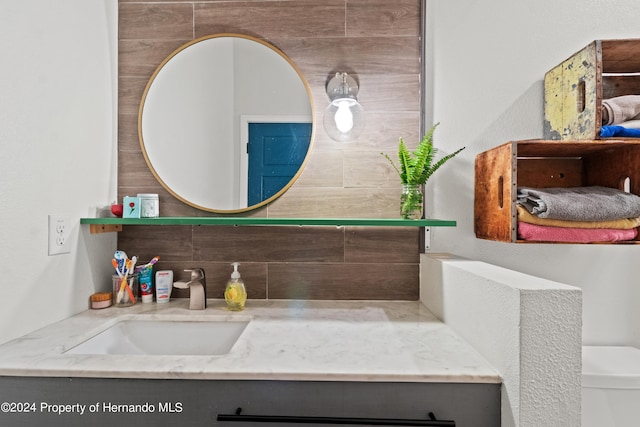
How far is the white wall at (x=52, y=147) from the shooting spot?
993mm

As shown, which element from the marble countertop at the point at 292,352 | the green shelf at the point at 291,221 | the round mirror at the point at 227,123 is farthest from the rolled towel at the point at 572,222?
the round mirror at the point at 227,123

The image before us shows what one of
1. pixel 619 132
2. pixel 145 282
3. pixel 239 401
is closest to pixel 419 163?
pixel 619 132

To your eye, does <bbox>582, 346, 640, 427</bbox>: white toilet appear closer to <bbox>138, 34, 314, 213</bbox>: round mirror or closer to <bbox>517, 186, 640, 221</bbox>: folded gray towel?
<bbox>517, 186, 640, 221</bbox>: folded gray towel

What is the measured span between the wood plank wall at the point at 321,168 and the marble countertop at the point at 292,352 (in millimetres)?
191

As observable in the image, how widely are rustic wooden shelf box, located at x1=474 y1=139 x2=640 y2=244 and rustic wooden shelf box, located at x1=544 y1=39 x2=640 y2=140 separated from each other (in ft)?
0.24

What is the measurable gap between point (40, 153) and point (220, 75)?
27.4 inches

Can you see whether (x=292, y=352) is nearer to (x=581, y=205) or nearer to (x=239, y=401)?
(x=239, y=401)

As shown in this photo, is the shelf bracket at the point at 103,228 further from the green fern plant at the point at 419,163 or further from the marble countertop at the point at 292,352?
A: the green fern plant at the point at 419,163

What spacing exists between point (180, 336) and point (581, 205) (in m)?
1.37

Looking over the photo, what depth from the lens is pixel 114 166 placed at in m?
1.47

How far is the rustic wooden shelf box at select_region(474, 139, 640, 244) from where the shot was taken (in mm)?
1099

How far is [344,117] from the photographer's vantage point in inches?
56.3

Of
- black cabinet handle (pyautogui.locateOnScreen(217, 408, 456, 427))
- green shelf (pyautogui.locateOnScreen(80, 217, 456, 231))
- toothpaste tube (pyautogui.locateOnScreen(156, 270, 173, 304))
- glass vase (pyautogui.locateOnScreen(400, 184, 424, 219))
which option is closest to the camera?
black cabinet handle (pyautogui.locateOnScreen(217, 408, 456, 427))

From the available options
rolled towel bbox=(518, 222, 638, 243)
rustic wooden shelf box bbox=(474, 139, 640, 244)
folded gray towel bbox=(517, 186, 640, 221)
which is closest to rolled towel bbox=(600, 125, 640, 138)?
rustic wooden shelf box bbox=(474, 139, 640, 244)
